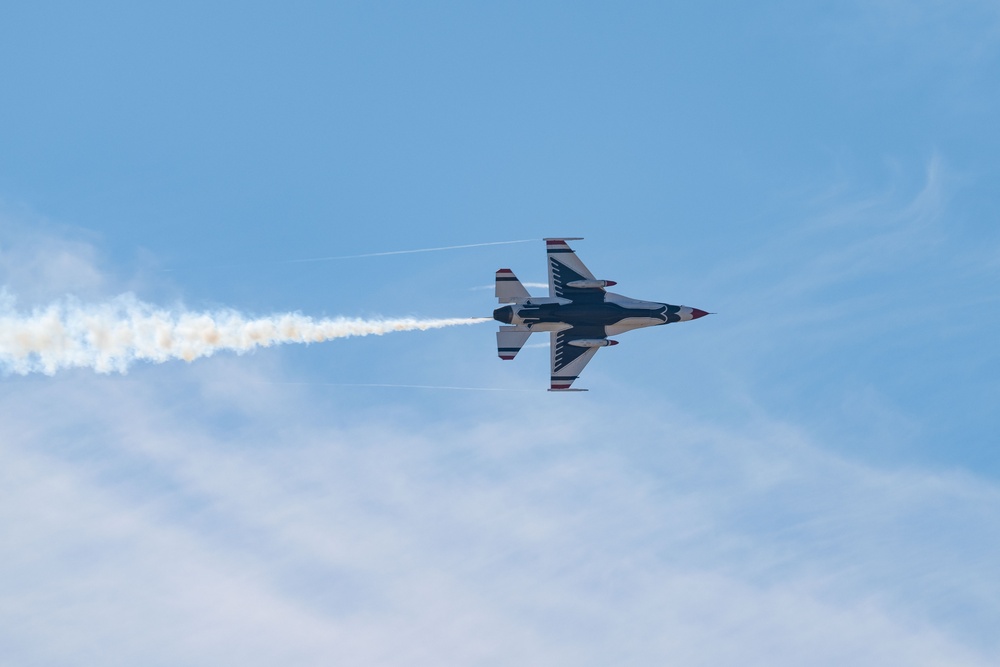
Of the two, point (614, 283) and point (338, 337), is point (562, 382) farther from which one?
point (338, 337)

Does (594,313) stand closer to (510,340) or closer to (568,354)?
(568,354)

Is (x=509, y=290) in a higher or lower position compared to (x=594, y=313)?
higher

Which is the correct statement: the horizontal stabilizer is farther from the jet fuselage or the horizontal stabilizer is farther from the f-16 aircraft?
the jet fuselage

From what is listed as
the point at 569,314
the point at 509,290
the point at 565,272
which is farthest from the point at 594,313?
the point at 509,290

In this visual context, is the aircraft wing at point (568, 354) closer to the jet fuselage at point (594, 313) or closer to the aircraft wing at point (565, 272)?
the jet fuselage at point (594, 313)

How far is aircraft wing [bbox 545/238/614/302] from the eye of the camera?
425 feet

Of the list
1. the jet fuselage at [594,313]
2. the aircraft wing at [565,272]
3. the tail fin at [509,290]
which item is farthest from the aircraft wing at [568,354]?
the tail fin at [509,290]

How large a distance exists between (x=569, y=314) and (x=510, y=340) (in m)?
4.75

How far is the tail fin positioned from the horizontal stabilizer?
2.24 metres

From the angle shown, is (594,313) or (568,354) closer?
(594,313)

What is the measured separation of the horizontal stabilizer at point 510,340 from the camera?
129 meters

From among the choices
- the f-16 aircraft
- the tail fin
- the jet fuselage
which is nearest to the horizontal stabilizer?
the f-16 aircraft

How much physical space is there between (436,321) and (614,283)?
1356 cm

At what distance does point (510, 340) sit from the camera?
424 feet
